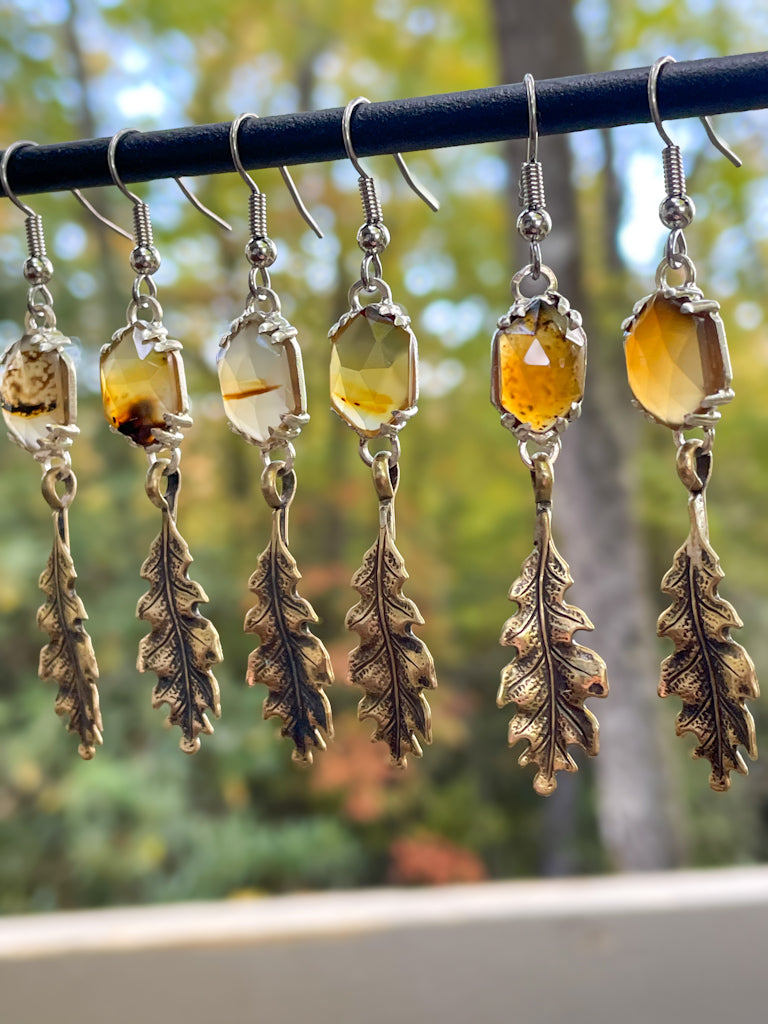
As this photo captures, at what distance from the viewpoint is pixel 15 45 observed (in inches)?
104

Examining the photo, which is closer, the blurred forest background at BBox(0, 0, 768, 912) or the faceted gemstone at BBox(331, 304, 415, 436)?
the faceted gemstone at BBox(331, 304, 415, 436)

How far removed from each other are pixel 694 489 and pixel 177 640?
12.1 inches

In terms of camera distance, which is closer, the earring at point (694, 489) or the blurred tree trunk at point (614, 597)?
the earring at point (694, 489)

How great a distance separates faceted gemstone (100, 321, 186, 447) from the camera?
529 mm

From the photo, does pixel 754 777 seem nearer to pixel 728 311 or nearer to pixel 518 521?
pixel 518 521

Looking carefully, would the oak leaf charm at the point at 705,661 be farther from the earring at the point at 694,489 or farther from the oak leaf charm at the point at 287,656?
the oak leaf charm at the point at 287,656

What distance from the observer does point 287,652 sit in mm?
513

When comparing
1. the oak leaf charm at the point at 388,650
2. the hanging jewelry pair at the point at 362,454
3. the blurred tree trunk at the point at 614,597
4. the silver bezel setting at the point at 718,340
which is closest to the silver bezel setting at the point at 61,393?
the hanging jewelry pair at the point at 362,454

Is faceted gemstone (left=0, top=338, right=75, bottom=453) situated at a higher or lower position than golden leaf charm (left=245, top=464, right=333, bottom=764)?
higher

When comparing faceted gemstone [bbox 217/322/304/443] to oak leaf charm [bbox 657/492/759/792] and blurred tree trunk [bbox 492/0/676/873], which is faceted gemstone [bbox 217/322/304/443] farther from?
blurred tree trunk [bbox 492/0/676/873]

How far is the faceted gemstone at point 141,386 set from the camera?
20.8 inches

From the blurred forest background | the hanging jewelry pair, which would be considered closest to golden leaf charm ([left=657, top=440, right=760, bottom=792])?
the hanging jewelry pair

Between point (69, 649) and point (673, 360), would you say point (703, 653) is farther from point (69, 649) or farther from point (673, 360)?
point (69, 649)

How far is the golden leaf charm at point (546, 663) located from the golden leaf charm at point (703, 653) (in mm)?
44
